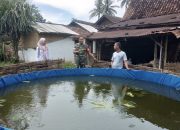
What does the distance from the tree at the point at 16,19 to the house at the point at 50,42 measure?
795mm

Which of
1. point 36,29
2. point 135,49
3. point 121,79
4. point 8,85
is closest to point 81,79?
point 121,79

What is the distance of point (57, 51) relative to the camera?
22.9m

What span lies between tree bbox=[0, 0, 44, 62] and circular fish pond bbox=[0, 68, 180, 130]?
33.0 ft

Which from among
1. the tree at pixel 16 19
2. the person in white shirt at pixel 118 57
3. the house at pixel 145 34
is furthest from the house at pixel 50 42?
the person in white shirt at pixel 118 57

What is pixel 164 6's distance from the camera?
62.4 feet

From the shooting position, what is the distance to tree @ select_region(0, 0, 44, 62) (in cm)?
1966

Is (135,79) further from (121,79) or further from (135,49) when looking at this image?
(135,49)

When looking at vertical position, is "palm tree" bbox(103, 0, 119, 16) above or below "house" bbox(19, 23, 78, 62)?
above

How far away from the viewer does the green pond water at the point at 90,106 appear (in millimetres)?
5805

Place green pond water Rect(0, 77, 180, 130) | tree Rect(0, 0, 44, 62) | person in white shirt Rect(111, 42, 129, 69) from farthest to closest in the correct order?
tree Rect(0, 0, 44, 62) → person in white shirt Rect(111, 42, 129, 69) → green pond water Rect(0, 77, 180, 130)

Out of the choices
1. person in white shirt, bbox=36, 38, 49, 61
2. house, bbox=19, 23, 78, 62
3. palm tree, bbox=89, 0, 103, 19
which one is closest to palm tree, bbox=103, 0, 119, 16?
palm tree, bbox=89, 0, 103, 19

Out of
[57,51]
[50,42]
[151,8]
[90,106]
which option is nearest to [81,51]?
[90,106]

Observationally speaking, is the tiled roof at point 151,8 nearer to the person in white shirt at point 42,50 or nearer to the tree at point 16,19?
the tree at point 16,19

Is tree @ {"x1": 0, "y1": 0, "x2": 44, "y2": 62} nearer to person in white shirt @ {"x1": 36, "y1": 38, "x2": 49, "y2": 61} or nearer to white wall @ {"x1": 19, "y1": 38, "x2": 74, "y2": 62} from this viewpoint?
white wall @ {"x1": 19, "y1": 38, "x2": 74, "y2": 62}
